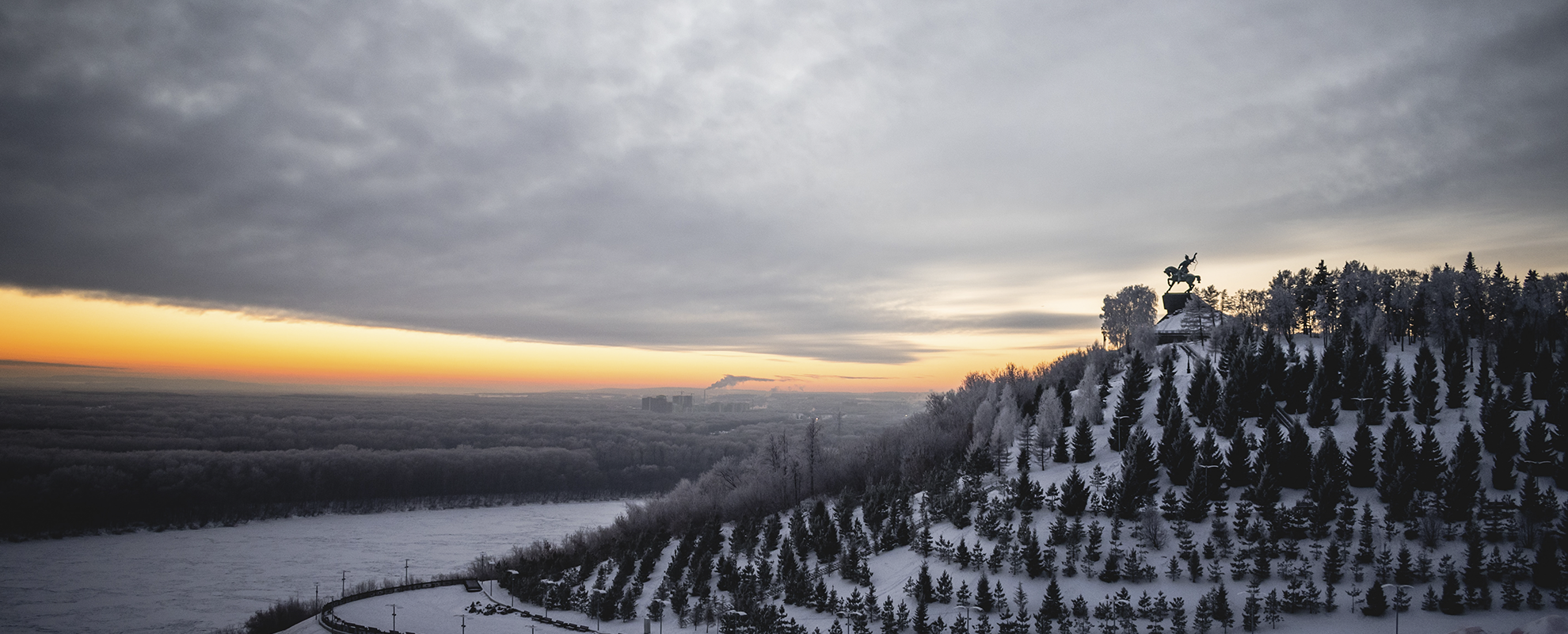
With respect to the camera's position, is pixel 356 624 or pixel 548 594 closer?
pixel 356 624

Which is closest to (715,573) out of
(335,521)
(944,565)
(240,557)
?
(944,565)

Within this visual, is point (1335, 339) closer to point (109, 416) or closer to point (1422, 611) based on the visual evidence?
point (1422, 611)

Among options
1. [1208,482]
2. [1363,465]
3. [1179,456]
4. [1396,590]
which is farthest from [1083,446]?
[1396,590]

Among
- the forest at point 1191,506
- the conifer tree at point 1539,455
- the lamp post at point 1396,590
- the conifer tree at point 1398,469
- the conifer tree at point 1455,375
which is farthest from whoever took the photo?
the conifer tree at point 1455,375

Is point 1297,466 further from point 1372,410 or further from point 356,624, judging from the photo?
point 356,624

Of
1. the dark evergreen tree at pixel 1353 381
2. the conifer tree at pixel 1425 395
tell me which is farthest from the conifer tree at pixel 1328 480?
the dark evergreen tree at pixel 1353 381

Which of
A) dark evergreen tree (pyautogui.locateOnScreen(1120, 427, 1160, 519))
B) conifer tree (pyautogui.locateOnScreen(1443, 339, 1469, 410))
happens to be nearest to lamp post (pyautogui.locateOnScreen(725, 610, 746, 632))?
dark evergreen tree (pyautogui.locateOnScreen(1120, 427, 1160, 519))

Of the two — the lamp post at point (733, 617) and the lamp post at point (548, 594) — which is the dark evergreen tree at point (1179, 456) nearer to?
the lamp post at point (733, 617)
